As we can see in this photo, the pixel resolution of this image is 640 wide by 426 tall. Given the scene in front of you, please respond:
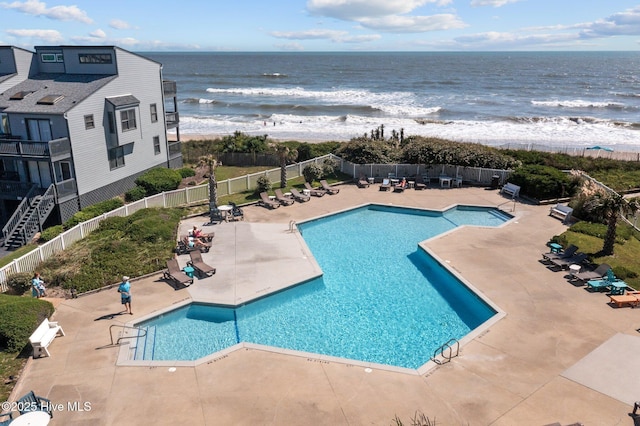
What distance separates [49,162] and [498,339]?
2386 centimetres

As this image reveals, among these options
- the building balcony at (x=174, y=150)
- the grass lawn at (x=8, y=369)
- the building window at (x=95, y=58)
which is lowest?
the grass lawn at (x=8, y=369)

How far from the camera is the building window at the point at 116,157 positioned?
1125 inches

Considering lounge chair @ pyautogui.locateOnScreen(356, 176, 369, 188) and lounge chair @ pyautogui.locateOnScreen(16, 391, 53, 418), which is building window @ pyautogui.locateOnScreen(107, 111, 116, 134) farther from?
lounge chair @ pyautogui.locateOnScreen(16, 391, 53, 418)

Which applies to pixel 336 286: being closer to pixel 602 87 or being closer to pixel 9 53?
pixel 9 53

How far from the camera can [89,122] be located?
26.7 metres

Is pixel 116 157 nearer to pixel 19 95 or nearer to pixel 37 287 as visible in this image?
pixel 19 95

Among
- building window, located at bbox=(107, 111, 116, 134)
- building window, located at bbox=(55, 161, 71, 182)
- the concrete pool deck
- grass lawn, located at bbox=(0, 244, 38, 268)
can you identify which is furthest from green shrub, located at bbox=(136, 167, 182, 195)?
the concrete pool deck

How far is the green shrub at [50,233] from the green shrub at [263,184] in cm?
1143

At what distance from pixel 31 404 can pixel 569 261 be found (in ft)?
64.7

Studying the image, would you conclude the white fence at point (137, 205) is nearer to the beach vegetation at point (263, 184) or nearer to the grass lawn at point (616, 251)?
the beach vegetation at point (263, 184)

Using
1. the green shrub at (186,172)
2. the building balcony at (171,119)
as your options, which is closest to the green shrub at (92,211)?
the green shrub at (186,172)

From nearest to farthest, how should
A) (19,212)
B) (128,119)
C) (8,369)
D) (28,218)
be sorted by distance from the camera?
(8,369) < (28,218) < (19,212) < (128,119)

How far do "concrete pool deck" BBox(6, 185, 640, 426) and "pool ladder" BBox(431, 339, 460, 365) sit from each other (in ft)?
0.79

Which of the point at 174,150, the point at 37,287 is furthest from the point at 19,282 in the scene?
the point at 174,150
